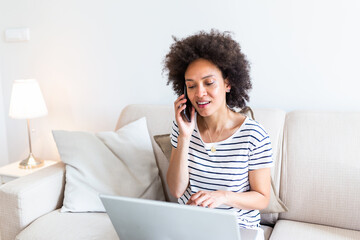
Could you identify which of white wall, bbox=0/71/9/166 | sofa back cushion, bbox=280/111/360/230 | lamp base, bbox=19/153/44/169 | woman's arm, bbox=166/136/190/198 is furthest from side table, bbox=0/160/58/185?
sofa back cushion, bbox=280/111/360/230

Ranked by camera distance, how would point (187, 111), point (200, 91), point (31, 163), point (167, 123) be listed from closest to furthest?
point (200, 91) → point (187, 111) → point (167, 123) → point (31, 163)

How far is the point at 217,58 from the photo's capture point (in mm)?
1214

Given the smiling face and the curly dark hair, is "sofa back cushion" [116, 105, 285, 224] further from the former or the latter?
the smiling face

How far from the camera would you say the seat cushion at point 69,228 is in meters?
1.38

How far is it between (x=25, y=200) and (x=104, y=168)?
36 centimetres

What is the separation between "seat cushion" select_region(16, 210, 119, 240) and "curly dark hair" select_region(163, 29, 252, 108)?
658 mm

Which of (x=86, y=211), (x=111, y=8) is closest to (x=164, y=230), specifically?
(x=86, y=211)

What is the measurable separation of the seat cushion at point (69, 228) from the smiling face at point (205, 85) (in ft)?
2.02

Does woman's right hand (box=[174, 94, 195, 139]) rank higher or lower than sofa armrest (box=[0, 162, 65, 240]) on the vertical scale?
higher

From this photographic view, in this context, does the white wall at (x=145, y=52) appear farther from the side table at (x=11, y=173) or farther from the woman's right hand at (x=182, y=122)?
the woman's right hand at (x=182, y=122)

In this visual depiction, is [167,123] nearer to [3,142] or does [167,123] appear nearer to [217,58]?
[217,58]

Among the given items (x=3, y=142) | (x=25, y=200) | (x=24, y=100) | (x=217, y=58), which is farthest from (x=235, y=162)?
(x=3, y=142)

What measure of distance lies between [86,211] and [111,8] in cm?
122

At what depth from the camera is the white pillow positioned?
5.23ft
